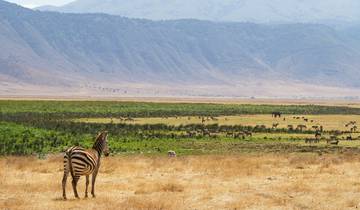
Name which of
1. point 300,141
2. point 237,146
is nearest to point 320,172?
point 237,146

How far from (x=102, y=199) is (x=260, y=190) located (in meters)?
5.04

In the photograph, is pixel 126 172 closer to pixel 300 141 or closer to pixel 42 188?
pixel 42 188

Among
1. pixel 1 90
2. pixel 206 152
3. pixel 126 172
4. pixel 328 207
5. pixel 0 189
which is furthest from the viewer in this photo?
pixel 1 90

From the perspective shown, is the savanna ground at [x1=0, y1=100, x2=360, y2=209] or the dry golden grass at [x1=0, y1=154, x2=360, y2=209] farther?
the savanna ground at [x1=0, y1=100, x2=360, y2=209]

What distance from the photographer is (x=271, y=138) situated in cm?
4856

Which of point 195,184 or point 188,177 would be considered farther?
point 188,177

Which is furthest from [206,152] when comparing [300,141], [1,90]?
[1,90]

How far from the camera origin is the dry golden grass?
754 inches

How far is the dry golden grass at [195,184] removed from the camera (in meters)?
19.2

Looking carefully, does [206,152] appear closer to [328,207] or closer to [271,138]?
[271,138]

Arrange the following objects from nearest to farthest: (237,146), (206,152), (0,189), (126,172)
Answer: (0,189) < (126,172) < (206,152) < (237,146)

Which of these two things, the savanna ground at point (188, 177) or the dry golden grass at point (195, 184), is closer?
the dry golden grass at point (195, 184)

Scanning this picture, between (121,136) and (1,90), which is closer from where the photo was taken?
(121,136)

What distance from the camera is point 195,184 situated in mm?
23047
